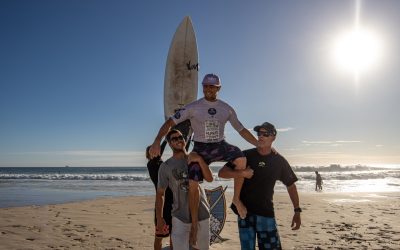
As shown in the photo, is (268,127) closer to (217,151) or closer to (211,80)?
(217,151)

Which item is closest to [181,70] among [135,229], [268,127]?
[268,127]

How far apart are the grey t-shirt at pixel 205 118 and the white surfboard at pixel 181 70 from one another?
3.88 metres

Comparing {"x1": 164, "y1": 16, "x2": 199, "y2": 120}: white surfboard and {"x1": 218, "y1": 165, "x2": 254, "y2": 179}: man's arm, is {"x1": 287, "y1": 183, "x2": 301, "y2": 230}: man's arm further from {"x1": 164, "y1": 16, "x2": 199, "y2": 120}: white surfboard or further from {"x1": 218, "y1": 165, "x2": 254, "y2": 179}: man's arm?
{"x1": 164, "y1": 16, "x2": 199, "y2": 120}: white surfboard

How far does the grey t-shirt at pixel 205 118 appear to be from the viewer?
4359 millimetres

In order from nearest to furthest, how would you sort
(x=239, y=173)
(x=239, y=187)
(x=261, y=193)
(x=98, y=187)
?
(x=239, y=173) → (x=239, y=187) → (x=261, y=193) → (x=98, y=187)

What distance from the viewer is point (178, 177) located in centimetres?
422

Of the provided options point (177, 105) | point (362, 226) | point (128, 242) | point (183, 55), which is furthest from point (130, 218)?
point (362, 226)

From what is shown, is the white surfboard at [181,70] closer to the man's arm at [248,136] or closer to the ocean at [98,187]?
the man's arm at [248,136]

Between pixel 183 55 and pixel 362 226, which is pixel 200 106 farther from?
pixel 362 226

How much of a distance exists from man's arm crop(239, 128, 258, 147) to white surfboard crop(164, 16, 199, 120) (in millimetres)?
3897

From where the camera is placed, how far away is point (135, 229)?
32.9 ft

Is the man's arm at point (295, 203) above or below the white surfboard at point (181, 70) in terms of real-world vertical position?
below

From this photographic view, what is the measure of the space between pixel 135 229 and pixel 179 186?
6.42 m

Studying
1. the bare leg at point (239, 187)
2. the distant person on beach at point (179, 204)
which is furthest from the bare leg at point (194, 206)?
the bare leg at point (239, 187)
